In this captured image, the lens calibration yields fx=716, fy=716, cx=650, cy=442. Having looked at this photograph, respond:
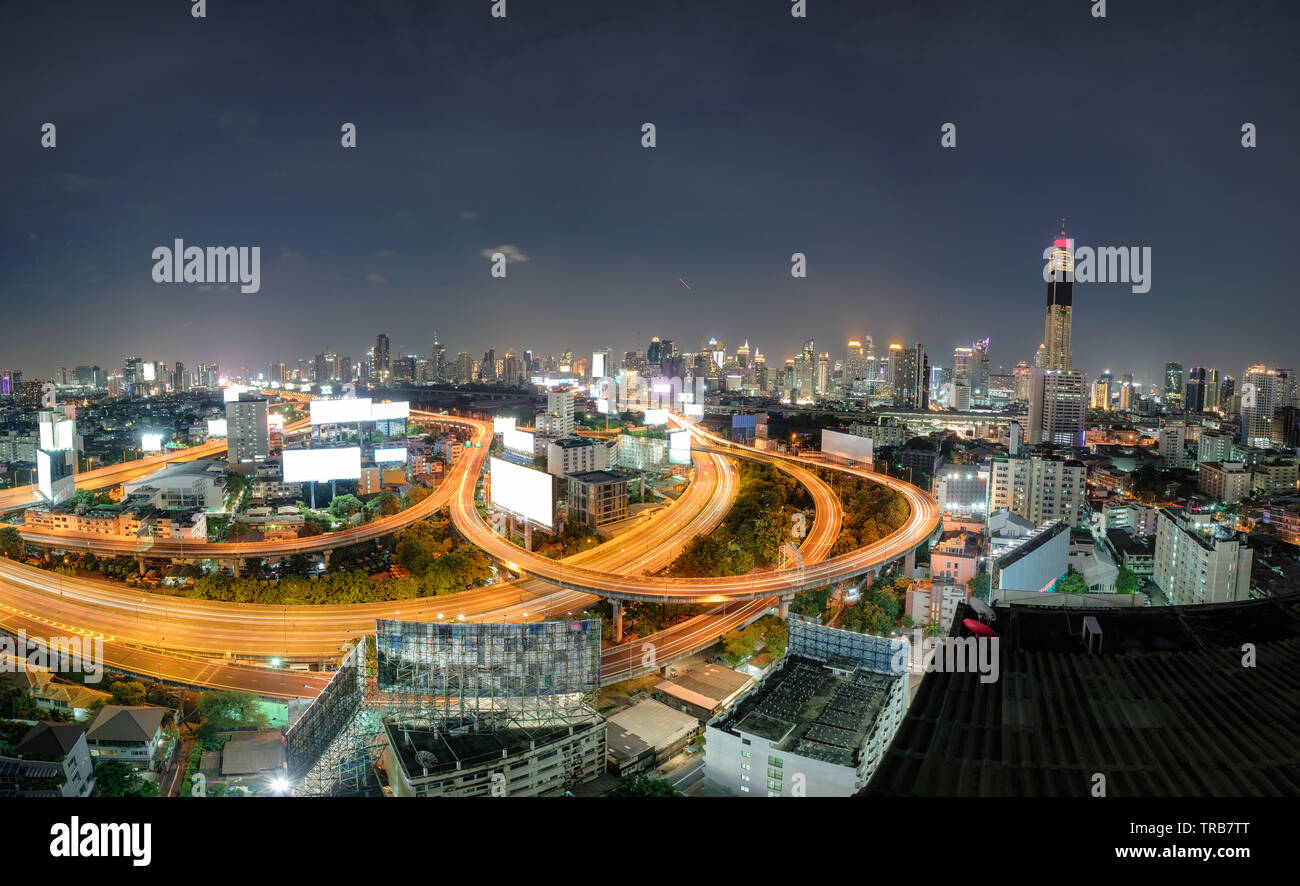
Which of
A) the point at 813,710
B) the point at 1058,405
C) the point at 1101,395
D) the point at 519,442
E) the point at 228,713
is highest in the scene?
the point at 1101,395

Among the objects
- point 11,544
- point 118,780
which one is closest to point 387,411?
point 11,544

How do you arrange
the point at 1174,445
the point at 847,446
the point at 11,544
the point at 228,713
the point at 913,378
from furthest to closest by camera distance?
the point at 913,378 → the point at 1174,445 → the point at 847,446 → the point at 11,544 → the point at 228,713

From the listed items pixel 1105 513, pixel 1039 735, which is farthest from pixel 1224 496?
pixel 1039 735

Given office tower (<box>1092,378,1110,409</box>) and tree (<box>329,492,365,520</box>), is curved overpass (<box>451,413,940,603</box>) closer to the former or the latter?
tree (<box>329,492,365,520</box>)

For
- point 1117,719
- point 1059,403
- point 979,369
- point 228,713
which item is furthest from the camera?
point 979,369

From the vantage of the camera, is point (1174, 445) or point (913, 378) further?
point (913, 378)

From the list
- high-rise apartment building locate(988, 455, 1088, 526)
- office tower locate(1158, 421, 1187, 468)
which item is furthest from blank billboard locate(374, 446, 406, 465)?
office tower locate(1158, 421, 1187, 468)

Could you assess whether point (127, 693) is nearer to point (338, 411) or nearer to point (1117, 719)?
point (1117, 719)
